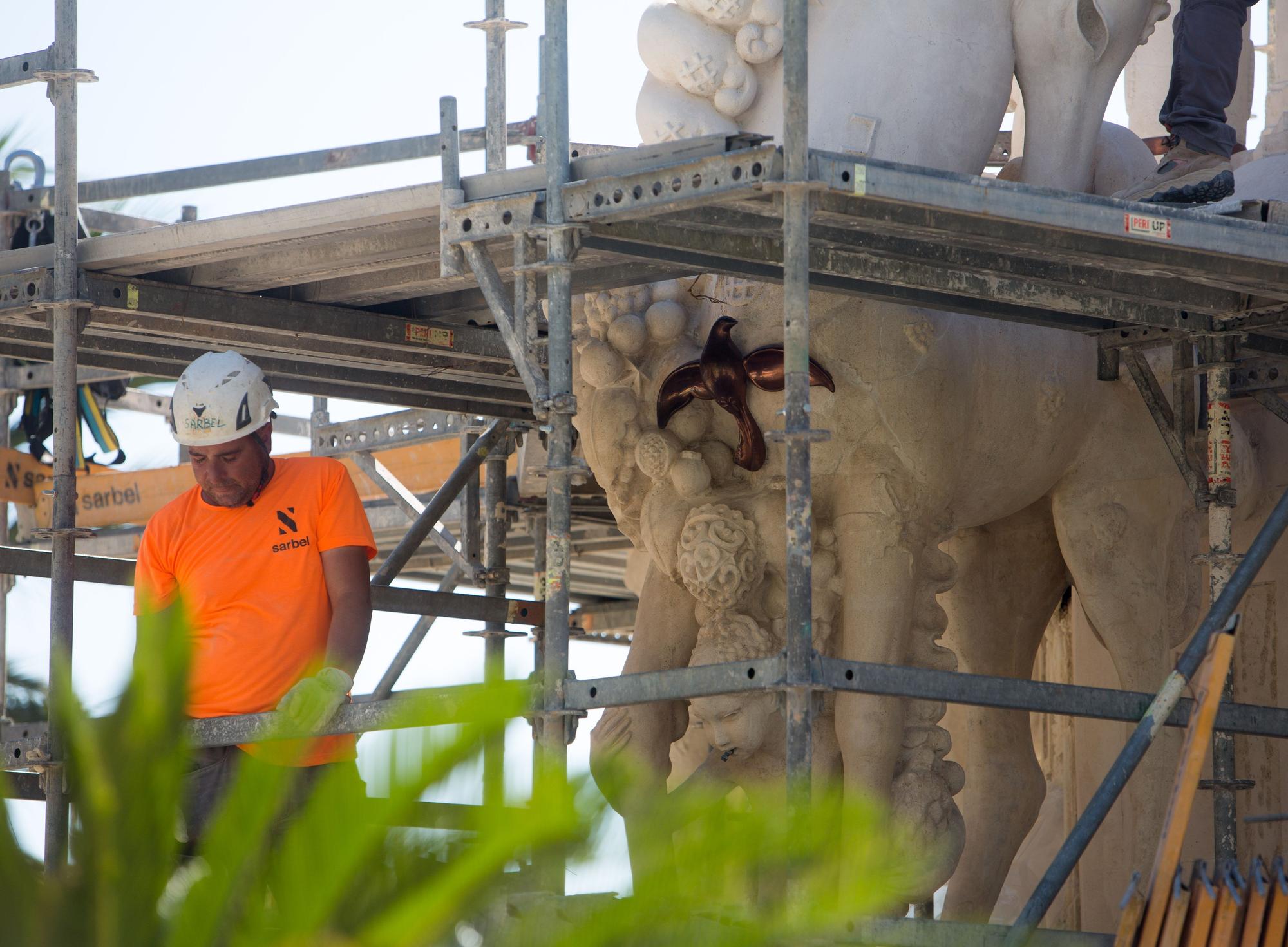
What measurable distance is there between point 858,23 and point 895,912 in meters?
3.92

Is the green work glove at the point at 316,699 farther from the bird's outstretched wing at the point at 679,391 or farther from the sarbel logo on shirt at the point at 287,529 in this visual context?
the bird's outstretched wing at the point at 679,391

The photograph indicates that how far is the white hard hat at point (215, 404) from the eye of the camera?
295 inches

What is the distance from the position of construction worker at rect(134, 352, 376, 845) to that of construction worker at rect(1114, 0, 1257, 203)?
15.8 feet

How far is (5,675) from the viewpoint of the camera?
1498 centimetres

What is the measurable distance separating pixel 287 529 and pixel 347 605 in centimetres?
39

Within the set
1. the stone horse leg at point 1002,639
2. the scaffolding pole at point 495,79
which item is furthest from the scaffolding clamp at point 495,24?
the stone horse leg at point 1002,639

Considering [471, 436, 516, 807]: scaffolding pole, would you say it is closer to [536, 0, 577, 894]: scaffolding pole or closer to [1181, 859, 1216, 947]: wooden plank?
[536, 0, 577, 894]: scaffolding pole

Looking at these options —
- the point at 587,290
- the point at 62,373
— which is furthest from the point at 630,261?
the point at 62,373

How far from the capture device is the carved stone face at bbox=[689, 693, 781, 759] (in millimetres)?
9180

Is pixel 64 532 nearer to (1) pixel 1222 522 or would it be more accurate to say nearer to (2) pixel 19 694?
(1) pixel 1222 522

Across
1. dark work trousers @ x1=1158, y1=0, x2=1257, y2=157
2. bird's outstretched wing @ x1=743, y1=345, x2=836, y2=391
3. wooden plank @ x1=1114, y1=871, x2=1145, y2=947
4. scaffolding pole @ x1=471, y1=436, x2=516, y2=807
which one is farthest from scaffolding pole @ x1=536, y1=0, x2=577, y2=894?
dark work trousers @ x1=1158, y1=0, x2=1257, y2=157

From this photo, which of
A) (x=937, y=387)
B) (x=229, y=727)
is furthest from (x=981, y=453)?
(x=229, y=727)

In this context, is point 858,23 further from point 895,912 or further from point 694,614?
point 895,912

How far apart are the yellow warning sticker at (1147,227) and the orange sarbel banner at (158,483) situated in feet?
26.8
